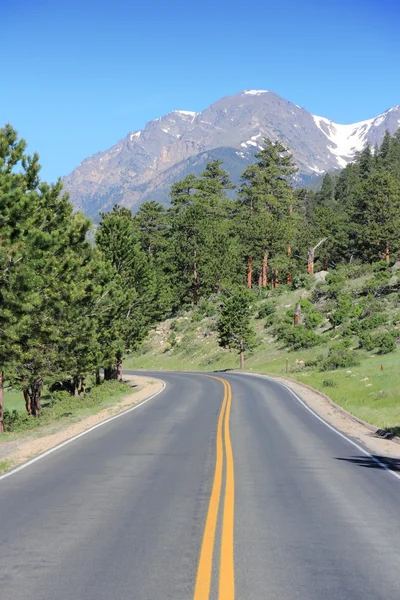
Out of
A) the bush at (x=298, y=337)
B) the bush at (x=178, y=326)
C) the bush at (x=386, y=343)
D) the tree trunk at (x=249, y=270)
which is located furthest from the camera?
the tree trunk at (x=249, y=270)

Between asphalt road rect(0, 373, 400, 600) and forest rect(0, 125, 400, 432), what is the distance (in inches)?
340

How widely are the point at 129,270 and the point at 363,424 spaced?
25.3m

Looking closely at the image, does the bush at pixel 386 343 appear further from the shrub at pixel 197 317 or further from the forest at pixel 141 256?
the shrub at pixel 197 317

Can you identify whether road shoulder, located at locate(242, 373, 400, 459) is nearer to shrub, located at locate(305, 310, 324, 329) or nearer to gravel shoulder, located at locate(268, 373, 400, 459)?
gravel shoulder, located at locate(268, 373, 400, 459)

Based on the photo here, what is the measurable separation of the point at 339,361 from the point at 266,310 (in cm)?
2793

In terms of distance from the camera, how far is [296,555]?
718cm

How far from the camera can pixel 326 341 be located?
2415 inches

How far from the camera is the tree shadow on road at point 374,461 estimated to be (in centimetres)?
1426

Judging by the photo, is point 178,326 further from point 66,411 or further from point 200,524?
point 200,524

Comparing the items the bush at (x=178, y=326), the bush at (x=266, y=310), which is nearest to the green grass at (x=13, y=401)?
the bush at (x=178, y=326)

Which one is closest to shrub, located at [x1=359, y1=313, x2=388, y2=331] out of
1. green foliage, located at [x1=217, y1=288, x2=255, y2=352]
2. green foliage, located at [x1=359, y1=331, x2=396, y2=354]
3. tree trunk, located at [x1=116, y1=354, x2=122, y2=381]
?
green foliage, located at [x1=359, y1=331, x2=396, y2=354]

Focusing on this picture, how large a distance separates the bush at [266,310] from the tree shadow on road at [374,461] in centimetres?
5978

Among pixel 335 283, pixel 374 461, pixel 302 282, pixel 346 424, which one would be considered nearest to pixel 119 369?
pixel 346 424

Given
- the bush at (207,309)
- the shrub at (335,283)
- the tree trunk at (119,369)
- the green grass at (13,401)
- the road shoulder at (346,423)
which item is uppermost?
the shrub at (335,283)
